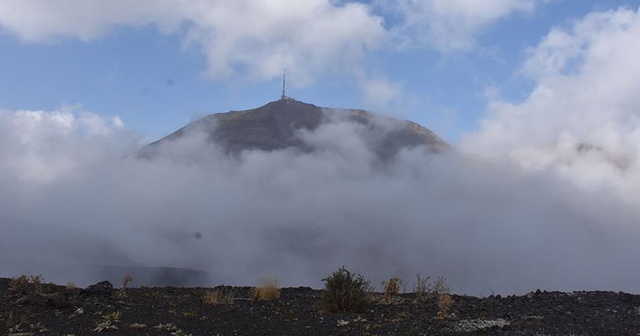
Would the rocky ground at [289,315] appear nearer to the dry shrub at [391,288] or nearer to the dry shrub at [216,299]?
the dry shrub at [216,299]

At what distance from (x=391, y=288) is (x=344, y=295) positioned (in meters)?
2.76

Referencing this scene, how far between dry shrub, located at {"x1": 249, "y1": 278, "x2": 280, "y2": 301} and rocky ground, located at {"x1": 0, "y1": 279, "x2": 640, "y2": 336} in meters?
0.30

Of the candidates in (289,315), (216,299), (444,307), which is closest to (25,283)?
(216,299)

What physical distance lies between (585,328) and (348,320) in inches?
175

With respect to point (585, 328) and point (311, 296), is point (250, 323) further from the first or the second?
point (585, 328)

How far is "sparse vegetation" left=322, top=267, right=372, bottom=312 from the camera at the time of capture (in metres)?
15.0

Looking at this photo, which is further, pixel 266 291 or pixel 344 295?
pixel 266 291

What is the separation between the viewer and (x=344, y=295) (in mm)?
15109

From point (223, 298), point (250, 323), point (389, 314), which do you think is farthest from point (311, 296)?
point (250, 323)

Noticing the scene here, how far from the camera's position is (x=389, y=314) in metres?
14.3

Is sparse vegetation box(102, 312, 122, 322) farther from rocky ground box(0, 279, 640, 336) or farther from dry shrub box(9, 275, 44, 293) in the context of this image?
dry shrub box(9, 275, 44, 293)

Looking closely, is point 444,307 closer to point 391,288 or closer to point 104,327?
point 391,288

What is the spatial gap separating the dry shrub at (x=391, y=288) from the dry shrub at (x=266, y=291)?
2.80 meters

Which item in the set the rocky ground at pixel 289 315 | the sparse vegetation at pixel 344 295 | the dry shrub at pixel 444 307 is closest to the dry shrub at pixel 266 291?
the rocky ground at pixel 289 315
